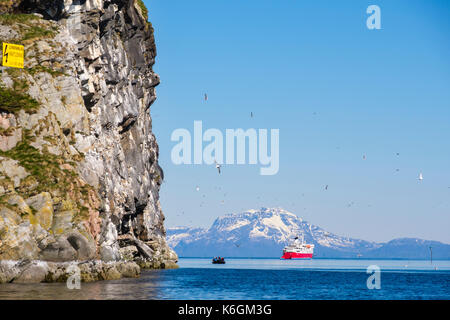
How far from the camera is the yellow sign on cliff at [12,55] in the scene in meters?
82.3

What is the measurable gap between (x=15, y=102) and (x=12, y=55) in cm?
994

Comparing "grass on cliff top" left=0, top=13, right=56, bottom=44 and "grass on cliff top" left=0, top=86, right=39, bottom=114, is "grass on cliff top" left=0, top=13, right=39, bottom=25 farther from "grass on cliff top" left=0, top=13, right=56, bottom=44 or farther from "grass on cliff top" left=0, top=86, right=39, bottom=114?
"grass on cliff top" left=0, top=86, right=39, bottom=114

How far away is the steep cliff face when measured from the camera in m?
69.9

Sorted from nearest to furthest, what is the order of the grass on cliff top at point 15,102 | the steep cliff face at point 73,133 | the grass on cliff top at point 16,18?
the steep cliff face at point 73,133, the grass on cliff top at point 15,102, the grass on cliff top at point 16,18

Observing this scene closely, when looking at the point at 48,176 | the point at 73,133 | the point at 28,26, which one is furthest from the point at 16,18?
the point at 48,176

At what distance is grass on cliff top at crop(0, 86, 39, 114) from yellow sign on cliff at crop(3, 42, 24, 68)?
595cm

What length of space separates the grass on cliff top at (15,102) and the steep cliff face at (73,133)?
150mm

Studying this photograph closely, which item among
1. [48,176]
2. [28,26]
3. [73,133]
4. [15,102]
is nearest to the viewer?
[48,176]

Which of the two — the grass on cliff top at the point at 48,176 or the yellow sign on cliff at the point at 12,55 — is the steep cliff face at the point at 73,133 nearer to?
the grass on cliff top at the point at 48,176

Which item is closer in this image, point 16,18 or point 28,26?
point 28,26

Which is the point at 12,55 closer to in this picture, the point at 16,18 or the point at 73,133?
the point at 16,18

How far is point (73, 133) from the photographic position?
85438 mm

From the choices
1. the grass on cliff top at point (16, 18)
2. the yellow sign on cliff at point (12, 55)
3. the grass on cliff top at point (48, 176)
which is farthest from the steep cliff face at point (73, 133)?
the yellow sign on cliff at point (12, 55)
